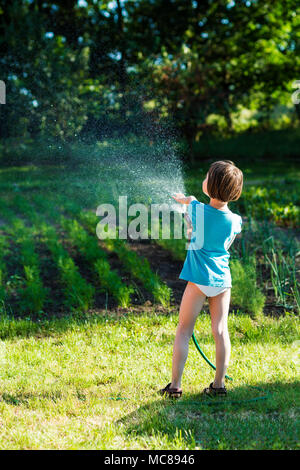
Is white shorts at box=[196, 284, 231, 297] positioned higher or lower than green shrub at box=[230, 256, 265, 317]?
higher

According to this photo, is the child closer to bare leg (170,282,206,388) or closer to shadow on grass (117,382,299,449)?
bare leg (170,282,206,388)

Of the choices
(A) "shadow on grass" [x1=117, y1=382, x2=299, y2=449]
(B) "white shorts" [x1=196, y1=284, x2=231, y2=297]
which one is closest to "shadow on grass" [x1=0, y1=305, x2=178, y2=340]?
(A) "shadow on grass" [x1=117, y1=382, x2=299, y2=449]

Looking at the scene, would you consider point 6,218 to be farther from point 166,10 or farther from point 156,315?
point 166,10

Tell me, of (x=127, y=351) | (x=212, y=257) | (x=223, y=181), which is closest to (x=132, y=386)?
(x=127, y=351)

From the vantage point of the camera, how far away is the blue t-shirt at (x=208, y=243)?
2.44 meters

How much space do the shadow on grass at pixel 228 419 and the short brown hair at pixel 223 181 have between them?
1117 millimetres

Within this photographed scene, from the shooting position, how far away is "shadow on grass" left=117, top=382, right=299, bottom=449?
214 centimetres

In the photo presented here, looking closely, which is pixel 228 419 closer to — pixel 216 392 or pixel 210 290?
pixel 216 392

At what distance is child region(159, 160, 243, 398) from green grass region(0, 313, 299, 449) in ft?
0.84

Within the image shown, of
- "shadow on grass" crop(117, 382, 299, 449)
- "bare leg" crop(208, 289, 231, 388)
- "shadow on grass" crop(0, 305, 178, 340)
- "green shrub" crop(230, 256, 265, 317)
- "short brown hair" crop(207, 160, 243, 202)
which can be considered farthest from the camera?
"green shrub" crop(230, 256, 265, 317)

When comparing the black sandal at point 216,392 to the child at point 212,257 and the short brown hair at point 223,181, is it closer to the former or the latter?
the child at point 212,257

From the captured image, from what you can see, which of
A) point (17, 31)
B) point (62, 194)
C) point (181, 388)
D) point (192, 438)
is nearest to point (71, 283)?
point (181, 388)

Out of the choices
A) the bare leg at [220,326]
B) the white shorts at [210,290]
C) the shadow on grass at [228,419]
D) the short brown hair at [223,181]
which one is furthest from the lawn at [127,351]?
→ the short brown hair at [223,181]

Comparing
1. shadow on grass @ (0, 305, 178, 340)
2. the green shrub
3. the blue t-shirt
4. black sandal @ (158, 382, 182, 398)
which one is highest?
the blue t-shirt
